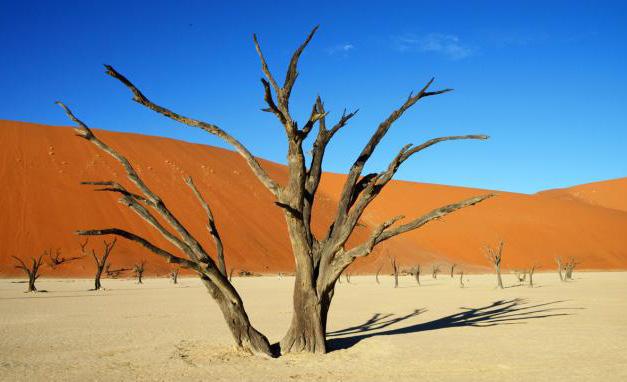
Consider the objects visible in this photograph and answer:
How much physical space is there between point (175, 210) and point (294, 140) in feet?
141

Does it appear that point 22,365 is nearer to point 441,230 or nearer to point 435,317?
point 435,317

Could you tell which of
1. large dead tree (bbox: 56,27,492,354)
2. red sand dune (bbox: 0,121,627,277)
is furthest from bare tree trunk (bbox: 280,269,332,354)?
red sand dune (bbox: 0,121,627,277)

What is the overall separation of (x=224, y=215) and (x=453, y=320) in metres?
41.1

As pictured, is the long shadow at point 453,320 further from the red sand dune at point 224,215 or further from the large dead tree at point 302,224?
the red sand dune at point 224,215

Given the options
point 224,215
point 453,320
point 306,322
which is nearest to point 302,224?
point 306,322

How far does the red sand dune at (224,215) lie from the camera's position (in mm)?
39906

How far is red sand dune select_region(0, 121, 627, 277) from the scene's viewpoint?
3991 cm

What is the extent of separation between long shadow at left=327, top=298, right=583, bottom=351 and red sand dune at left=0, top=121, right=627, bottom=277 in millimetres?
28904

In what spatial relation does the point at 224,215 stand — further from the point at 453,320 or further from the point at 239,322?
the point at 239,322

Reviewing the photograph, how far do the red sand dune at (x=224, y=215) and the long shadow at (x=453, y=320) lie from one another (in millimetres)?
28904

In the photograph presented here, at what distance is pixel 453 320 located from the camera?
39.9 feet

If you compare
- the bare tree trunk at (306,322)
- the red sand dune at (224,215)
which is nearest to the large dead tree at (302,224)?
the bare tree trunk at (306,322)

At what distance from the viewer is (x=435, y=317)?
1320 cm

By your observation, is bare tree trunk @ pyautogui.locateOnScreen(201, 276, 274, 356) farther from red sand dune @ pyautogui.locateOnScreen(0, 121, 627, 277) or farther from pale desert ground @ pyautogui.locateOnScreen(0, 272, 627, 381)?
red sand dune @ pyautogui.locateOnScreen(0, 121, 627, 277)
